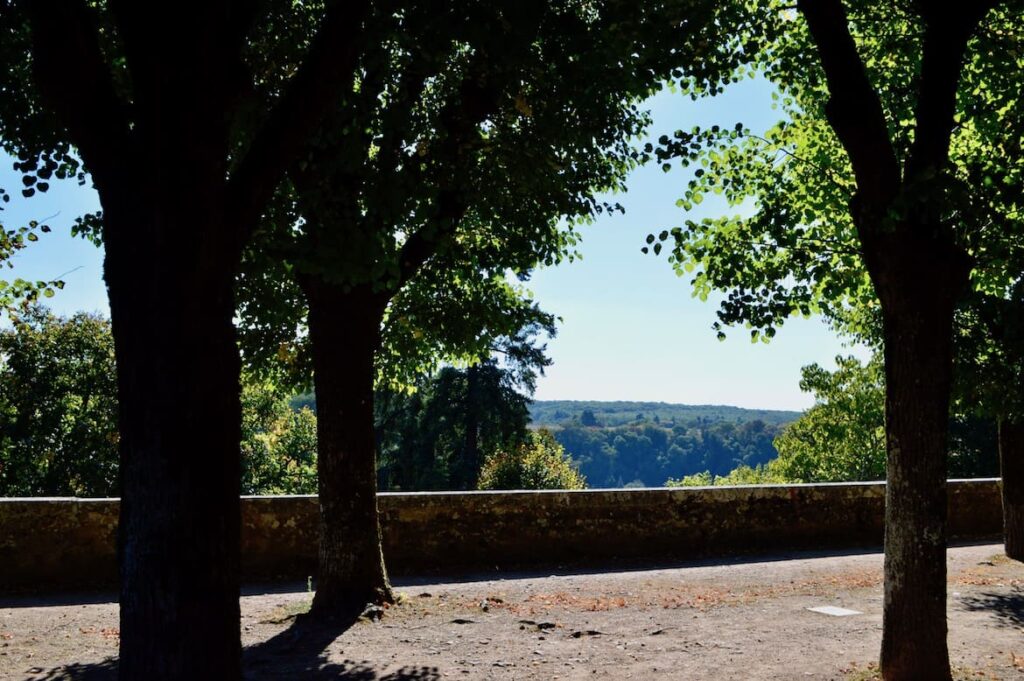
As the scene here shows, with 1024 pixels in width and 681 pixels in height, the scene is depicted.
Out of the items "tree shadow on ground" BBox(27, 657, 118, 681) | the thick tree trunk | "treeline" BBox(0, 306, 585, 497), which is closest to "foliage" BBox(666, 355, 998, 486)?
"treeline" BBox(0, 306, 585, 497)

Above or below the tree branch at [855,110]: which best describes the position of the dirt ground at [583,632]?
below

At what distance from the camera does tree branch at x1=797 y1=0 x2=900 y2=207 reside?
20.6 ft

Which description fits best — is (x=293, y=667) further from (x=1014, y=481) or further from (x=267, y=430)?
(x=267, y=430)

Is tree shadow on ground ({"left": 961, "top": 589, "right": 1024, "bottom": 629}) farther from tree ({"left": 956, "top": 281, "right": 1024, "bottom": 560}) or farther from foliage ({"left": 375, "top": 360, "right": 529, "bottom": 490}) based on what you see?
foliage ({"left": 375, "top": 360, "right": 529, "bottom": 490})

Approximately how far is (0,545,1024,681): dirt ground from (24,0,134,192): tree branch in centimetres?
434

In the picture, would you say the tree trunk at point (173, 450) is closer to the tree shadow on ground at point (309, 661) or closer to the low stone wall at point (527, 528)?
the tree shadow on ground at point (309, 661)

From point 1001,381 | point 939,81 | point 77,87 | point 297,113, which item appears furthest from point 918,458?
point 1001,381

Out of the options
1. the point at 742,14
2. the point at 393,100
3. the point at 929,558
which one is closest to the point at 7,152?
the point at 393,100

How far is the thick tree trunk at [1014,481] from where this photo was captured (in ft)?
40.5

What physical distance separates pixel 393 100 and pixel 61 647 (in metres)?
6.45

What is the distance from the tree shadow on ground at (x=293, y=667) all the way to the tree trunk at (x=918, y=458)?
3690mm

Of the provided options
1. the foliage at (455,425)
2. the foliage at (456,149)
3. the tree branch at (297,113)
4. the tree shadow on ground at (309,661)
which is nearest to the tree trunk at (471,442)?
the foliage at (455,425)

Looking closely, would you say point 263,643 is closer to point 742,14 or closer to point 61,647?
point 61,647

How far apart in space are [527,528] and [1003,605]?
21.1 ft
